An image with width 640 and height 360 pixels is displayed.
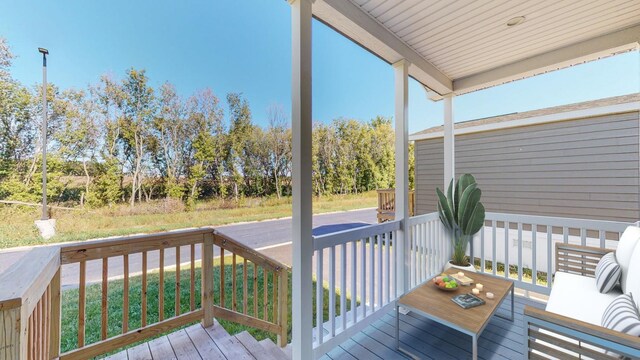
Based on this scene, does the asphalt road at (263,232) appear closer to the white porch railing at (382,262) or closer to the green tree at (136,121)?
the green tree at (136,121)

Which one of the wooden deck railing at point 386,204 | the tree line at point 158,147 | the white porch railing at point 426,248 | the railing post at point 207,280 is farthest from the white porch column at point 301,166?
the wooden deck railing at point 386,204

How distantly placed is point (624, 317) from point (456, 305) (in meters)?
0.94

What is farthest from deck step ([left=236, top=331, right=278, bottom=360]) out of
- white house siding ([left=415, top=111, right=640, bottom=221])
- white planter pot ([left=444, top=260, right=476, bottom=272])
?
white house siding ([left=415, top=111, right=640, bottom=221])

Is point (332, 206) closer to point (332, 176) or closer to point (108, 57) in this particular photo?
point (332, 176)

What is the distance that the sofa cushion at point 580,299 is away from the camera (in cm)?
160

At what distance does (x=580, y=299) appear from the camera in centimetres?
181

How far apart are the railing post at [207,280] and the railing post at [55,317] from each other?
927mm

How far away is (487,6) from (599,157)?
13.6 ft

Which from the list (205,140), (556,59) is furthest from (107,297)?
(556,59)

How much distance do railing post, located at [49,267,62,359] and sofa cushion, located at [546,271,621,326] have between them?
3.43 m

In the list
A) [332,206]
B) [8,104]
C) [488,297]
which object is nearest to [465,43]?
[488,297]

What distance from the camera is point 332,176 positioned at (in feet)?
15.3

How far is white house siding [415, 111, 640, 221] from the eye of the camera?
12.9 feet

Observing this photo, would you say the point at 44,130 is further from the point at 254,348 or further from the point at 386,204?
the point at 386,204
